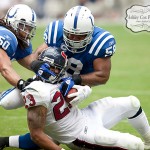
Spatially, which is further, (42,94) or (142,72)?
(142,72)

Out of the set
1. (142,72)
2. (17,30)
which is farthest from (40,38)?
(17,30)

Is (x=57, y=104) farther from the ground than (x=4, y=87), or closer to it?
farther from the ground

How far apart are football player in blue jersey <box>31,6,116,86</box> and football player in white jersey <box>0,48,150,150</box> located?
0.36m

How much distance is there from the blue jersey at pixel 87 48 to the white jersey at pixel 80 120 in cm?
52

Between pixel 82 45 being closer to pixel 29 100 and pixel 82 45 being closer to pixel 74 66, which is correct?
pixel 74 66

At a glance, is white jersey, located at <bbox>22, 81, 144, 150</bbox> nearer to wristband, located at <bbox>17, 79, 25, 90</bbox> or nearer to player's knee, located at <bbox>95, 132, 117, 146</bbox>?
player's knee, located at <bbox>95, 132, 117, 146</bbox>

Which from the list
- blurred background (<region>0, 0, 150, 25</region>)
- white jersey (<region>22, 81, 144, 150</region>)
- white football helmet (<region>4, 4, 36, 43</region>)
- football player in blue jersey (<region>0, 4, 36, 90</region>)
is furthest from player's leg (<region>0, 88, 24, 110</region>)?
blurred background (<region>0, 0, 150, 25</region>)

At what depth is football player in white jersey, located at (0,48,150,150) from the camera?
4223 mm

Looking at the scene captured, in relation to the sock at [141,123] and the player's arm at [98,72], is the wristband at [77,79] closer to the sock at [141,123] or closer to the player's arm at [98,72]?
the player's arm at [98,72]

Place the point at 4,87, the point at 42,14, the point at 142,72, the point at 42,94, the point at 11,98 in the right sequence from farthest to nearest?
the point at 42,14 < the point at 142,72 < the point at 4,87 < the point at 11,98 < the point at 42,94

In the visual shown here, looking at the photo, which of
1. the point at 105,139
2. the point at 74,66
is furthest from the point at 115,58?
the point at 105,139

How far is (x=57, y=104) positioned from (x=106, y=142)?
444mm

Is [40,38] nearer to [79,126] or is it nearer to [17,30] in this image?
[17,30]

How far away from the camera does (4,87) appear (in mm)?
8320
